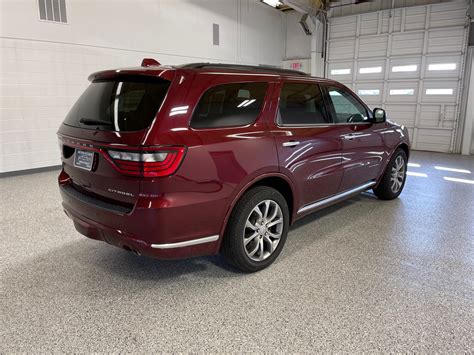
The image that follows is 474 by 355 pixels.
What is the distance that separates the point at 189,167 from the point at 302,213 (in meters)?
1.33

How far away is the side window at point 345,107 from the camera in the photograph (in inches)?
126

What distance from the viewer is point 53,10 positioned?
19.2 ft

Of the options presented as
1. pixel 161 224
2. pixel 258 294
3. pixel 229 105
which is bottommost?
pixel 258 294

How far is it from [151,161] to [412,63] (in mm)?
9103

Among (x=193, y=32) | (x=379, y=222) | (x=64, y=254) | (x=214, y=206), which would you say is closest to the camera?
(x=214, y=206)

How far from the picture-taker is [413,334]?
73.9 inches

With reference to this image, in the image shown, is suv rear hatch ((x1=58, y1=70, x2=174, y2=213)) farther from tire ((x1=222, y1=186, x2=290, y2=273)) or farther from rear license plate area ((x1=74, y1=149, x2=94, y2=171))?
tire ((x1=222, y1=186, x2=290, y2=273))

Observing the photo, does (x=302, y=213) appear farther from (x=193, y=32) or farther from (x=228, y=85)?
(x=193, y=32)

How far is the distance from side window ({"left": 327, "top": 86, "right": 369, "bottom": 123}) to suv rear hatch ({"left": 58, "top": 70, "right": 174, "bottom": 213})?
178 centimetres

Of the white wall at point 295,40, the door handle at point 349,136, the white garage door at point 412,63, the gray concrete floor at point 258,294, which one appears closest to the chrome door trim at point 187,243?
the gray concrete floor at point 258,294

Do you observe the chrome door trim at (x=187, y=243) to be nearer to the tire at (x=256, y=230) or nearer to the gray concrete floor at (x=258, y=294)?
the tire at (x=256, y=230)

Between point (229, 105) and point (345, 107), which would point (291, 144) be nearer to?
point (229, 105)

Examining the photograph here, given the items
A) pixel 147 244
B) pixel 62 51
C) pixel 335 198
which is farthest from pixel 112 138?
pixel 62 51

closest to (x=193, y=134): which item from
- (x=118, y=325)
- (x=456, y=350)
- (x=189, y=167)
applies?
(x=189, y=167)
